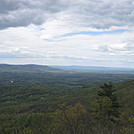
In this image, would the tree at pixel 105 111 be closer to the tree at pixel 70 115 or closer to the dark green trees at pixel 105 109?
the dark green trees at pixel 105 109

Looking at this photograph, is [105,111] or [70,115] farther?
[70,115]

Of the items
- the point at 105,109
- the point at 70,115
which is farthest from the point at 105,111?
the point at 70,115

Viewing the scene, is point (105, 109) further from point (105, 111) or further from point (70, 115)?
point (70, 115)

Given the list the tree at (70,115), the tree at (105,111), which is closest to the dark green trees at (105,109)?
the tree at (105,111)

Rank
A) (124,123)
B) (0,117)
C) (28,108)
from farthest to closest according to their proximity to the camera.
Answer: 1. (28,108)
2. (0,117)
3. (124,123)

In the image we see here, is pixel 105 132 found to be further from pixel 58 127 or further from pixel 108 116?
pixel 58 127

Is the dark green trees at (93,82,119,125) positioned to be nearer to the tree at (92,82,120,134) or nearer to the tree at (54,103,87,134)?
the tree at (92,82,120,134)

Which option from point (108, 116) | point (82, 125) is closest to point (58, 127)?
Result: point (82, 125)

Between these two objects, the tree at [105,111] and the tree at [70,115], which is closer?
the tree at [105,111]

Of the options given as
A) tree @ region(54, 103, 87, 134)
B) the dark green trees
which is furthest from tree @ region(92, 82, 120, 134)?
tree @ region(54, 103, 87, 134)

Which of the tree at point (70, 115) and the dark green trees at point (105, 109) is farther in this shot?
the tree at point (70, 115)

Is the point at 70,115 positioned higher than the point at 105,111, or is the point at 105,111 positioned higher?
the point at 105,111
